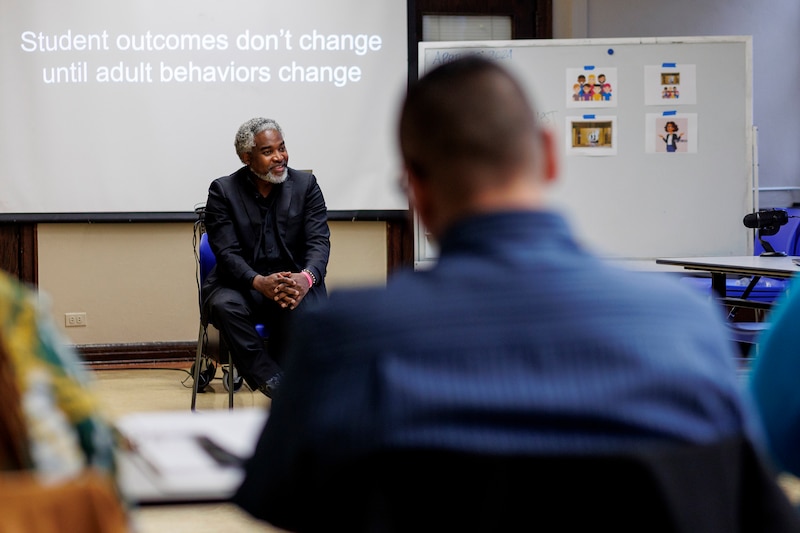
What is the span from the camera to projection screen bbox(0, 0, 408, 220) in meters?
5.85

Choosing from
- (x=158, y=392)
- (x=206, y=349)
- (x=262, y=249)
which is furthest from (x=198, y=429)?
(x=158, y=392)

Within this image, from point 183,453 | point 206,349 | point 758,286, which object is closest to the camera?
point 183,453

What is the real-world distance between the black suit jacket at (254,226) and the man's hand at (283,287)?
122mm

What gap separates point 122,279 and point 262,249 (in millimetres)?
1973

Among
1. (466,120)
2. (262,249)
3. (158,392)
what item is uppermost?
(466,120)

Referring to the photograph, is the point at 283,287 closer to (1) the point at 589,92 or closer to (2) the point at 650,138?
(1) the point at 589,92

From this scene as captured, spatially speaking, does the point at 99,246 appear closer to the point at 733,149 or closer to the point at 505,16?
the point at 505,16

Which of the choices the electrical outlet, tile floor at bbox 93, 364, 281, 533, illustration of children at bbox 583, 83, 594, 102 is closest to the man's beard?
tile floor at bbox 93, 364, 281, 533

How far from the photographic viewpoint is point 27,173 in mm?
5875

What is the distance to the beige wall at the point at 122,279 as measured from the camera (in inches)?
235

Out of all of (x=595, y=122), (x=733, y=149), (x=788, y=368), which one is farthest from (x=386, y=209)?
(x=788, y=368)

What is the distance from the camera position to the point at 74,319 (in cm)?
597

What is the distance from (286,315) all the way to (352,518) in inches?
137

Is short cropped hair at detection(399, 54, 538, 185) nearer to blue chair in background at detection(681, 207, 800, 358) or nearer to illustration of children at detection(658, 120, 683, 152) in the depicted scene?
blue chair in background at detection(681, 207, 800, 358)
